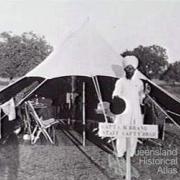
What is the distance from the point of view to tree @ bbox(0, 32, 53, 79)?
1.92 metres

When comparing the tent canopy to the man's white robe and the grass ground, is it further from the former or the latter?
the grass ground

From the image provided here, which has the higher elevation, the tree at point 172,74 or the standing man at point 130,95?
the tree at point 172,74

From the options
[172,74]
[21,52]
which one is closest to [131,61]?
[172,74]

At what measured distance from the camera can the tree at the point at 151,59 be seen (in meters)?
1.95

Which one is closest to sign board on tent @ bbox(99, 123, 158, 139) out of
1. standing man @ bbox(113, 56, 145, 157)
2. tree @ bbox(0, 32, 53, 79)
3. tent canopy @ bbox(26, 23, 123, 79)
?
standing man @ bbox(113, 56, 145, 157)

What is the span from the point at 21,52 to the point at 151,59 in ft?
1.90

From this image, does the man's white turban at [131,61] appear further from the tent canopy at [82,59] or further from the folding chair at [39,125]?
the folding chair at [39,125]

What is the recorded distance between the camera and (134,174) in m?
1.97

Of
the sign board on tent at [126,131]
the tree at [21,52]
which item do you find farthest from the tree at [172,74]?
the tree at [21,52]

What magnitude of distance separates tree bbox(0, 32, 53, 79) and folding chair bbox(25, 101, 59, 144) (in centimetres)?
16

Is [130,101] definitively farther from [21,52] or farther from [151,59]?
[21,52]

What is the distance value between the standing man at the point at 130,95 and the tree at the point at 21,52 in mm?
347

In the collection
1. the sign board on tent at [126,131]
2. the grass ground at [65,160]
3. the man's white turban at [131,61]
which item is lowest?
the grass ground at [65,160]

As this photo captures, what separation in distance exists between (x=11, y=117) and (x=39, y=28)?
1.35 ft
